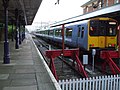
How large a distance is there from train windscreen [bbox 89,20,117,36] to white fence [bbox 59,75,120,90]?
7456 millimetres

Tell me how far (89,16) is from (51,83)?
33.1 ft

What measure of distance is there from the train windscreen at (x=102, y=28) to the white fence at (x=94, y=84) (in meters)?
7.46

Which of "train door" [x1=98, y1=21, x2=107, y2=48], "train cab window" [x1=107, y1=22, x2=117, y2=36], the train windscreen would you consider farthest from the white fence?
"train cab window" [x1=107, y1=22, x2=117, y2=36]

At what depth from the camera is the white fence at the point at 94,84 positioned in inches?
304

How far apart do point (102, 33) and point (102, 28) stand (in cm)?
34

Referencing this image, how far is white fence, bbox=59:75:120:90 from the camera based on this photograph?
7.73 metres

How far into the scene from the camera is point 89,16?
56.0 feet

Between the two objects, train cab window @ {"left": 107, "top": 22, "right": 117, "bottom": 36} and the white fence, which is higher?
train cab window @ {"left": 107, "top": 22, "right": 117, "bottom": 36}

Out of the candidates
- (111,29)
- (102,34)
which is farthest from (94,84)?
(111,29)

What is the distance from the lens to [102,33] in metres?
16.2

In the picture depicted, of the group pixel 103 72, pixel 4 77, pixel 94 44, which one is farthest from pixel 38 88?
pixel 94 44

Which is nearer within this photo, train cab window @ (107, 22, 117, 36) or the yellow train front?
the yellow train front

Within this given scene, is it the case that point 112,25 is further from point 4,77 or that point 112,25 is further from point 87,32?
point 4,77

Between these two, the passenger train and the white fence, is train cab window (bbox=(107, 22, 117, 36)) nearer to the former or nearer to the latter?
the passenger train
